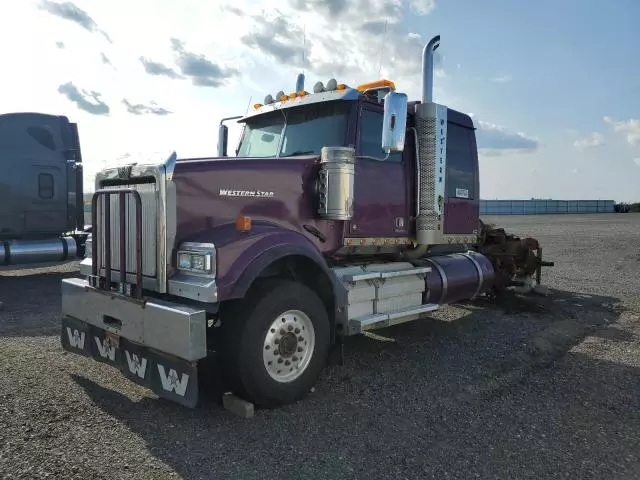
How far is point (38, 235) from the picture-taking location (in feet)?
37.1

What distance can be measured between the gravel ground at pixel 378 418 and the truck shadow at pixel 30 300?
0.12m

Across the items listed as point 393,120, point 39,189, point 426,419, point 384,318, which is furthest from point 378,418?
point 39,189

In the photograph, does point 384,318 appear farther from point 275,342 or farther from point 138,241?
point 138,241

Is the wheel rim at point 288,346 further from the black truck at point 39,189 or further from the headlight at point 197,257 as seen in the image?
the black truck at point 39,189

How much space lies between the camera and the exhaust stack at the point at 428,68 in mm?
6617

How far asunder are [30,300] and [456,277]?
7324 mm

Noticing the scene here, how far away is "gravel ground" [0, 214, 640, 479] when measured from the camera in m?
3.46

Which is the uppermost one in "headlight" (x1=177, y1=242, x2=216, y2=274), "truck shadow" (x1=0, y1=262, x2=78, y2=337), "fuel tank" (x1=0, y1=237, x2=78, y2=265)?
"headlight" (x1=177, y1=242, x2=216, y2=274)

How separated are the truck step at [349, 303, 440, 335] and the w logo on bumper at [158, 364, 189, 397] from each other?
1.96 meters

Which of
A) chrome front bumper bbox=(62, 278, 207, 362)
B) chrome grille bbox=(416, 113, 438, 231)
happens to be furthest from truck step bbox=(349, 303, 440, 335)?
chrome front bumper bbox=(62, 278, 207, 362)

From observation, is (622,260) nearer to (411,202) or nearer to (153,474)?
(411,202)

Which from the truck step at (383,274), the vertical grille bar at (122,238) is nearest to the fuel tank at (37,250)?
the vertical grille bar at (122,238)

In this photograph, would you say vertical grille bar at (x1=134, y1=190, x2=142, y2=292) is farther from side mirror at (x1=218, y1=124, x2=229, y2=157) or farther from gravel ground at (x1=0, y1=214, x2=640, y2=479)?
side mirror at (x1=218, y1=124, x2=229, y2=157)

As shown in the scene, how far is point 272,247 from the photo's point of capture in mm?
4359
